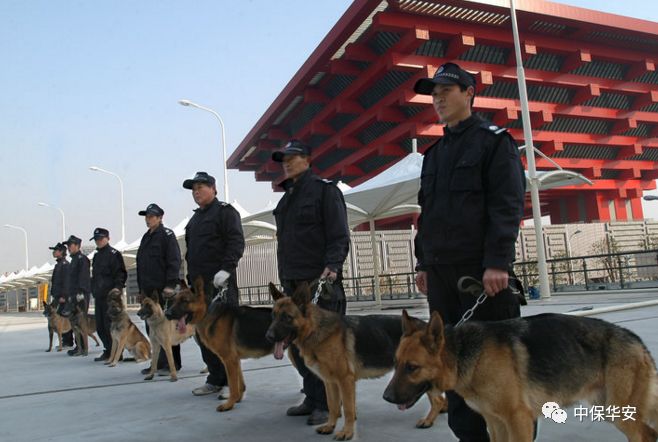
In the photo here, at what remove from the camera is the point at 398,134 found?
127ft

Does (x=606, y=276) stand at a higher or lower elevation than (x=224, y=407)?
higher

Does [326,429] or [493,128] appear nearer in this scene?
[493,128]

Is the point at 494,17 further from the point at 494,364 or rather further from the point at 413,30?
the point at 494,364

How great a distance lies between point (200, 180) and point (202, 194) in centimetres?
15

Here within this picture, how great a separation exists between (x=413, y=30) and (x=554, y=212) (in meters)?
23.6

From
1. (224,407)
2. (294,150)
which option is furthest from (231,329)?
(294,150)

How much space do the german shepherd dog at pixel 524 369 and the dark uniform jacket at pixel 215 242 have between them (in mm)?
3445

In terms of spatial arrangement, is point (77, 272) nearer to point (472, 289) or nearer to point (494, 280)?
point (472, 289)

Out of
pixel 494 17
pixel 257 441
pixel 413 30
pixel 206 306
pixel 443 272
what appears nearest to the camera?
pixel 443 272

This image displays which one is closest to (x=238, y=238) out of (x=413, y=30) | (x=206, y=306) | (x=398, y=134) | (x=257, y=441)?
(x=206, y=306)

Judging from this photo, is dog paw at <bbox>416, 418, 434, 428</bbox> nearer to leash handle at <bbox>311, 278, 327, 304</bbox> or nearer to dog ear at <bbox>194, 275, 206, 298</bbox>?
leash handle at <bbox>311, 278, 327, 304</bbox>

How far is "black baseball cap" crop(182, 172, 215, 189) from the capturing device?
Answer: 5.89 m

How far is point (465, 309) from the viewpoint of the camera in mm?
2975

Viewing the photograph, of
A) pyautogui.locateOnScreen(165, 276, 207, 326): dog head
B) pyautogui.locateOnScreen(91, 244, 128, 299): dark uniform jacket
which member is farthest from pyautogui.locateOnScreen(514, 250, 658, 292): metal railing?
pyautogui.locateOnScreen(165, 276, 207, 326): dog head
